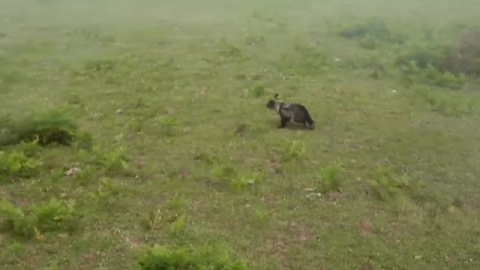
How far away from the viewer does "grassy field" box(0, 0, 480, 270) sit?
37.1 feet

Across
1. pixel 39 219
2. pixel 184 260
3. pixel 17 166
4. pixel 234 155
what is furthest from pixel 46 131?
pixel 184 260

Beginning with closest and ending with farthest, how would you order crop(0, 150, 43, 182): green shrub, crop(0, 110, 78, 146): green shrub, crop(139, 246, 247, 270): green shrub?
crop(139, 246, 247, 270): green shrub → crop(0, 150, 43, 182): green shrub → crop(0, 110, 78, 146): green shrub

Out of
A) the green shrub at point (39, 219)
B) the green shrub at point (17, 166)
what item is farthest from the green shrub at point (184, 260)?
the green shrub at point (17, 166)

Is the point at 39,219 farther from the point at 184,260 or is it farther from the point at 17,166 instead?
the point at 184,260

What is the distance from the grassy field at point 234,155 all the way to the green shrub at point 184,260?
37mm

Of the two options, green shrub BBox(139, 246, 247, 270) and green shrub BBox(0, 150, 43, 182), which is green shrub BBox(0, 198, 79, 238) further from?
green shrub BBox(139, 246, 247, 270)

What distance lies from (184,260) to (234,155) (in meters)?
6.23

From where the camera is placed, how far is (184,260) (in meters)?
9.66

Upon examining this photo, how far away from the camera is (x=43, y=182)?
13609mm

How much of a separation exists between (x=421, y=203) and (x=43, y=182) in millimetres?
7651

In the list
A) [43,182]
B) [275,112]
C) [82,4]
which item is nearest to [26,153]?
[43,182]

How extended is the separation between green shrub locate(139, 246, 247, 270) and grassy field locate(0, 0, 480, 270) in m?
0.04

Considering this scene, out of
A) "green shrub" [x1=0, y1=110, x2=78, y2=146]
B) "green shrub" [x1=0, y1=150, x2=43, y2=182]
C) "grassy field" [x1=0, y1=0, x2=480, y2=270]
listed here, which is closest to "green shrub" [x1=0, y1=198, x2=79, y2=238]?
"grassy field" [x1=0, y1=0, x2=480, y2=270]

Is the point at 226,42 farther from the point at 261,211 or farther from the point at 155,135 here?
the point at 261,211
